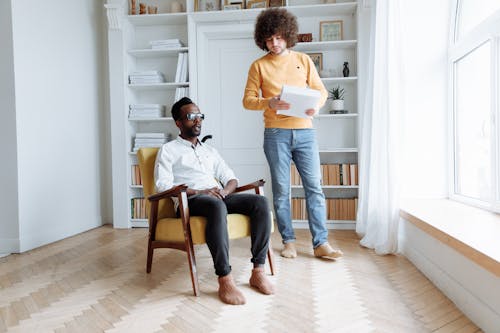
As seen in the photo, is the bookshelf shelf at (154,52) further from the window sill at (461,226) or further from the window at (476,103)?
the window sill at (461,226)

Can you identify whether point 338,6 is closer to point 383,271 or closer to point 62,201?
point 383,271

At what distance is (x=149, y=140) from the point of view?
442cm

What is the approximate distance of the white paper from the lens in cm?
257

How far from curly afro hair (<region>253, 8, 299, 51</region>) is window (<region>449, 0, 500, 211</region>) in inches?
49.2

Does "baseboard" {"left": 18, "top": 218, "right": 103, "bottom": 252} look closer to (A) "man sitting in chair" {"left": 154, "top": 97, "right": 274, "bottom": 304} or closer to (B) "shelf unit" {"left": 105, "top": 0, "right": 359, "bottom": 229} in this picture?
(B) "shelf unit" {"left": 105, "top": 0, "right": 359, "bottom": 229}

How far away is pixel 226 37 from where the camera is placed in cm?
452

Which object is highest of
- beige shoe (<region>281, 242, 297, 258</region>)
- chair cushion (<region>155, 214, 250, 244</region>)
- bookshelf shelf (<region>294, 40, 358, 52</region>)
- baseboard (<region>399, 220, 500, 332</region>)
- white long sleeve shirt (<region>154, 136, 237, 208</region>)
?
bookshelf shelf (<region>294, 40, 358, 52</region>)

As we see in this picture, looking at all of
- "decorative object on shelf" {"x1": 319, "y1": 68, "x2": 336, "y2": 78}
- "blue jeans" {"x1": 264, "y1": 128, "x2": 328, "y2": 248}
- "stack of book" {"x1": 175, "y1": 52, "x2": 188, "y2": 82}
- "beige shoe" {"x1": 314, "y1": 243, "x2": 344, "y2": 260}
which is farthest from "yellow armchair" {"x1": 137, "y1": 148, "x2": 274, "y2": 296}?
"decorative object on shelf" {"x1": 319, "y1": 68, "x2": 336, "y2": 78}

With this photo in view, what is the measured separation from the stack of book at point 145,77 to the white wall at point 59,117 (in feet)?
1.44

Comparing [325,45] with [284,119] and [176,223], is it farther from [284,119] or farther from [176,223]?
[176,223]

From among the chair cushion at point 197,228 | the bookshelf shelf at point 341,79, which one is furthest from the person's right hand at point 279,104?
the bookshelf shelf at point 341,79

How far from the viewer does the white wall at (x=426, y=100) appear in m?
3.38

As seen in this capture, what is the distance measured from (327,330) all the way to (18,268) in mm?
2189

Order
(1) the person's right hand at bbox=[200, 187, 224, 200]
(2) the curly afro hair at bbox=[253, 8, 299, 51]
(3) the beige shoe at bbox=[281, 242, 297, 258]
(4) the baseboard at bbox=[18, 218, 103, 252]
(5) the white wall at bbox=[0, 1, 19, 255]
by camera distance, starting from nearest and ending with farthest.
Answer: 1. (1) the person's right hand at bbox=[200, 187, 224, 200]
2. (2) the curly afro hair at bbox=[253, 8, 299, 51]
3. (3) the beige shoe at bbox=[281, 242, 297, 258]
4. (5) the white wall at bbox=[0, 1, 19, 255]
5. (4) the baseboard at bbox=[18, 218, 103, 252]
